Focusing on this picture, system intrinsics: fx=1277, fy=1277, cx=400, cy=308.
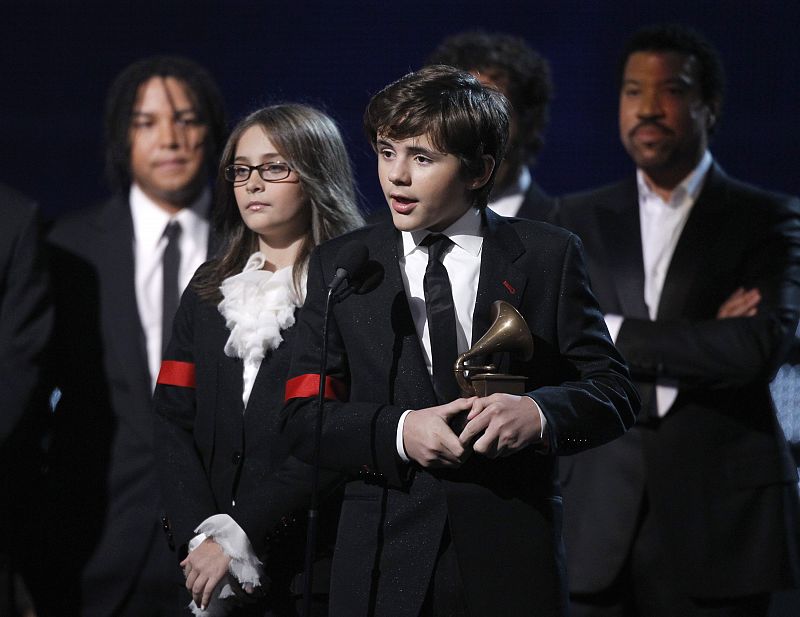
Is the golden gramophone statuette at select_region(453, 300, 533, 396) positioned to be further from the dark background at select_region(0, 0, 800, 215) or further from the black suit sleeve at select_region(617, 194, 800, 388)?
the dark background at select_region(0, 0, 800, 215)

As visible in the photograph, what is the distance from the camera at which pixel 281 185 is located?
3176 mm

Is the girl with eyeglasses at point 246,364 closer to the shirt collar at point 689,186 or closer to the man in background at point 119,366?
the man in background at point 119,366

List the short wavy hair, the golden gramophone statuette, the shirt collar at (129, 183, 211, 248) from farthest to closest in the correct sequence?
the short wavy hair
the shirt collar at (129, 183, 211, 248)
the golden gramophone statuette

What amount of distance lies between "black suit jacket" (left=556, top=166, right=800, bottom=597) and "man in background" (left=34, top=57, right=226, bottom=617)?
1276mm

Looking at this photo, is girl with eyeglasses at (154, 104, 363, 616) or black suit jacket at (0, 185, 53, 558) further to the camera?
black suit jacket at (0, 185, 53, 558)

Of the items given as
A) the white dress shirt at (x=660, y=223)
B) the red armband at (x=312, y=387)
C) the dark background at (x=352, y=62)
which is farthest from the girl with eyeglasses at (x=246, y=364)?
the dark background at (x=352, y=62)

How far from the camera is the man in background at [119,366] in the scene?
3.75 meters

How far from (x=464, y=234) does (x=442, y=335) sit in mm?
232

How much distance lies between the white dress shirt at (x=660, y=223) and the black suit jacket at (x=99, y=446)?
155 cm

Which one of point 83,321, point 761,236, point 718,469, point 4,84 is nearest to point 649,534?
point 718,469

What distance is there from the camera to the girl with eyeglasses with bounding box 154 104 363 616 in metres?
2.86

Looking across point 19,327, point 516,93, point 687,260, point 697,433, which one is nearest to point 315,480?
point 19,327

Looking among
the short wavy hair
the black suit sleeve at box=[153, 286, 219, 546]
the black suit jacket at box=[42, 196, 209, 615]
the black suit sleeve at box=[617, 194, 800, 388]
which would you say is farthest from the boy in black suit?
the short wavy hair

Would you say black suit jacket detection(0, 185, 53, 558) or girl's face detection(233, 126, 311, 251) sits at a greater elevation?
girl's face detection(233, 126, 311, 251)
